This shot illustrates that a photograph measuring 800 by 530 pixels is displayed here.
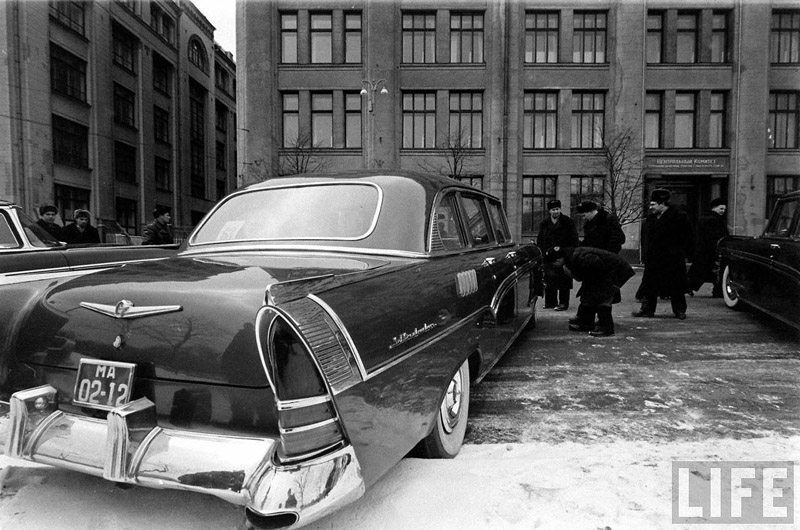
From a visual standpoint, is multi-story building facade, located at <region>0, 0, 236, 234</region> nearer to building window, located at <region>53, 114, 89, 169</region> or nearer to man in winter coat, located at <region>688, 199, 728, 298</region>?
building window, located at <region>53, 114, 89, 169</region>

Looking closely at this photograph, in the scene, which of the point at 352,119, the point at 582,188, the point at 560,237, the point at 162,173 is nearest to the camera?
the point at 560,237

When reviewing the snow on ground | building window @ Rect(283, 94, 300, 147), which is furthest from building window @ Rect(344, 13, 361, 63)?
the snow on ground

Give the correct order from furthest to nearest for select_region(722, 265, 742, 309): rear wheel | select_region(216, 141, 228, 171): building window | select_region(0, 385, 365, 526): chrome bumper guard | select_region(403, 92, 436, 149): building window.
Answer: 1. select_region(216, 141, 228, 171): building window
2. select_region(403, 92, 436, 149): building window
3. select_region(722, 265, 742, 309): rear wheel
4. select_region(0, 385, 365, 526): chrome bumper guard

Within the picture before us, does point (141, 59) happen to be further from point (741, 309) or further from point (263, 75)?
point (741, 309)

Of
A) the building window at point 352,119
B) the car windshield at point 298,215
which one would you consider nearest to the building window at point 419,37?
the building window at point 352,119

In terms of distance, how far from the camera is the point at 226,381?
5.77 ft

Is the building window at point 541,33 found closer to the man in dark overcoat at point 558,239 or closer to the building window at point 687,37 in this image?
→ the building window at point 687,37

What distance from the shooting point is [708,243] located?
863 cm

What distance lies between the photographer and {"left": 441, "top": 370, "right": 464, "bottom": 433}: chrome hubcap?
2747mm

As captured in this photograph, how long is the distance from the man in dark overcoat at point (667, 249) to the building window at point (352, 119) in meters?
18.5

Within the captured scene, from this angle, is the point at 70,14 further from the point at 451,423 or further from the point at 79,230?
the point at 451,423

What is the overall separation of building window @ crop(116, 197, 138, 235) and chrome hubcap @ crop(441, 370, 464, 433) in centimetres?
3127

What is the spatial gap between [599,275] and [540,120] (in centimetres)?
1965

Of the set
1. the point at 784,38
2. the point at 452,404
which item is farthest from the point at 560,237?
the point at 784,38
